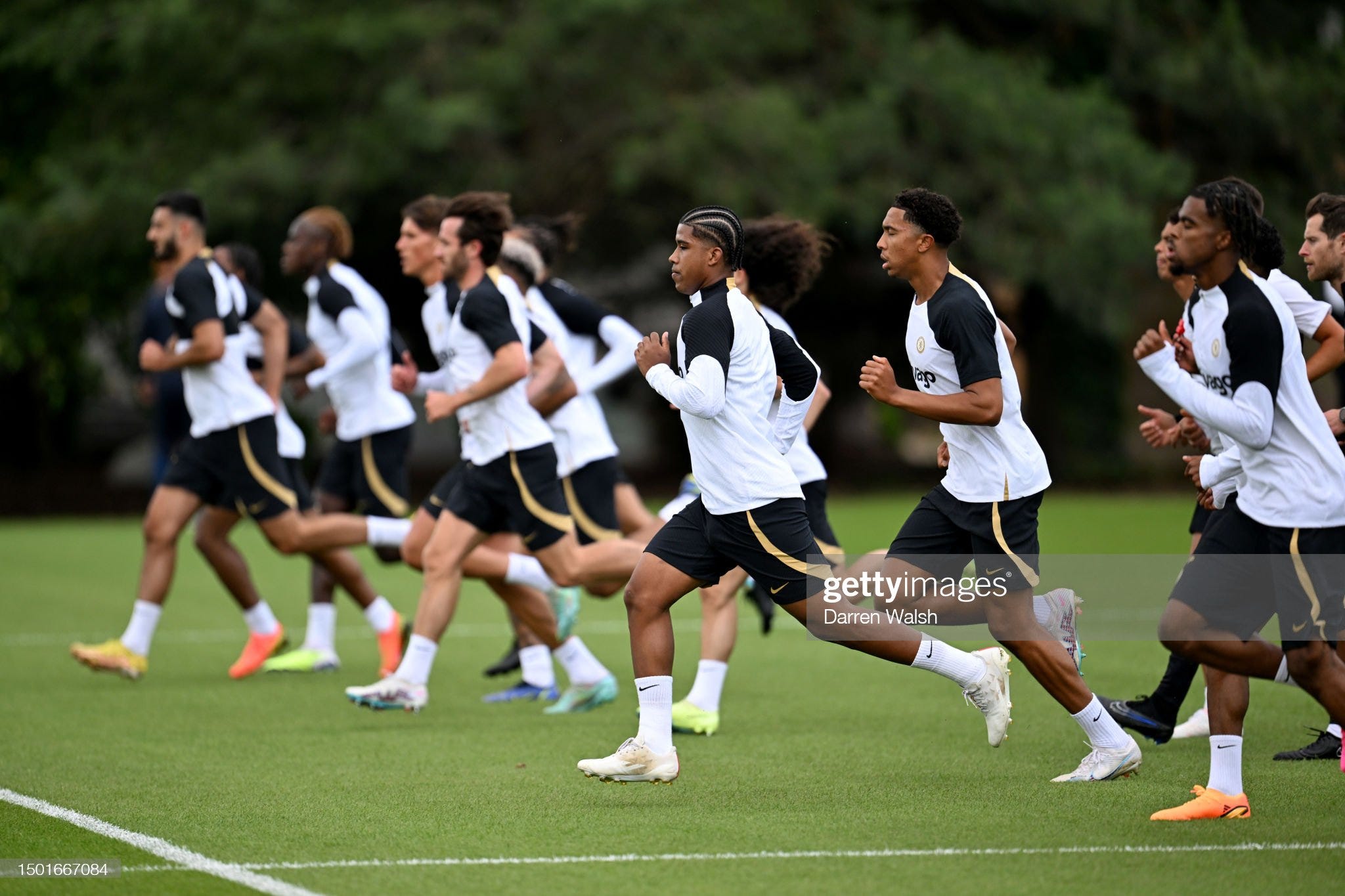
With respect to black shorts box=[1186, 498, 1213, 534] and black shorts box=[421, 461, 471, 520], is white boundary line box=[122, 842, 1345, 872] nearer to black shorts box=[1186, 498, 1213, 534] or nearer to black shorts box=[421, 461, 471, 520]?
black shorts box=[1186, 498, 1213, 534]

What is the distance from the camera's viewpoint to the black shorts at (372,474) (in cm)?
1057

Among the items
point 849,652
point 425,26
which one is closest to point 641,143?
point 425,26

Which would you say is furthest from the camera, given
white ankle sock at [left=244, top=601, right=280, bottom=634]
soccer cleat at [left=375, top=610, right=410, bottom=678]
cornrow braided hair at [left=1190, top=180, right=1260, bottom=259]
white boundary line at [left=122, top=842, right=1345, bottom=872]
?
white ankle sock at [left=244, top=601, right=280, bottom=634]

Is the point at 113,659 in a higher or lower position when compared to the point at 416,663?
lower

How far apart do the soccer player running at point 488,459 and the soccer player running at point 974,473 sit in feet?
7.47

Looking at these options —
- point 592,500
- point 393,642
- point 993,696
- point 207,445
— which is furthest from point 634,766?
point 207,445

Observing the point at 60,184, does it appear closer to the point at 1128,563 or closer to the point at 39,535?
the point at 39,535

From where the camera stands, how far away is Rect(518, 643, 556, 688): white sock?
950 cm

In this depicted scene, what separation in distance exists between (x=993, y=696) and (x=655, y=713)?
1.35 metres

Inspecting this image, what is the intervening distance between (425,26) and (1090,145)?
970cm

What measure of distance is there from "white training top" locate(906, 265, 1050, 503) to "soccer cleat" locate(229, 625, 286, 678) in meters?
5.20

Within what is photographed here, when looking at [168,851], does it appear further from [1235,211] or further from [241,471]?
[241,471]

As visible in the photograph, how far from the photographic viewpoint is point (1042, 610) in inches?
266

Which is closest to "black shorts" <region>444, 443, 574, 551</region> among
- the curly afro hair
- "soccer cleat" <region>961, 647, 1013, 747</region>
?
the curly afro hair
